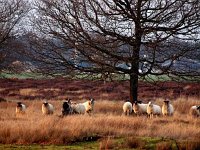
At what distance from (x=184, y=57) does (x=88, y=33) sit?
4317mm

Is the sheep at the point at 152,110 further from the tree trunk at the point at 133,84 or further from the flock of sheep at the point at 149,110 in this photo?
the tree trunk at the point at 133,84

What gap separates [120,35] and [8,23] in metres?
15.0

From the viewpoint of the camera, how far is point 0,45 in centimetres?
3070

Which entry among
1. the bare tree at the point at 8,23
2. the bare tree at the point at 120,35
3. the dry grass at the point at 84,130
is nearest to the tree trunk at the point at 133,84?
the bare tree at the point at 120,35

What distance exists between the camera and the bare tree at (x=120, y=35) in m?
18.5

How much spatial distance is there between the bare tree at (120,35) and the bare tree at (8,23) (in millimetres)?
11036

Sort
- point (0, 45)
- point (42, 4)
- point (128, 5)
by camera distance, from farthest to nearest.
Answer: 1. point (0, 45)
2. point (42, 4)
3. point (128, 5)

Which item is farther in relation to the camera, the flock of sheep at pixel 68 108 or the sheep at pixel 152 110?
the sheep at pixel 152 110

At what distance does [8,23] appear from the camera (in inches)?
1253

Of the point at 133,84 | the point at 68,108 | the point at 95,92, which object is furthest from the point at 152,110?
the point at 95,92

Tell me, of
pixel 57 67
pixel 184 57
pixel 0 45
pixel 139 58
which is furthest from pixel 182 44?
pixel 0 45

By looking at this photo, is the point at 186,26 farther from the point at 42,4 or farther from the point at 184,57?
the point at 42,4

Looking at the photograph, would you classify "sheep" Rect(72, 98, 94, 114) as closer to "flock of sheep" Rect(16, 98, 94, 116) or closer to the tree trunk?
"flock of sheep" Rect(16, 98, 94, 116)

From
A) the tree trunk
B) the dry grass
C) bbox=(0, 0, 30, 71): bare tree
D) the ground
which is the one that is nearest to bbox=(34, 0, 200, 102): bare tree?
Answer: the tree trunk
